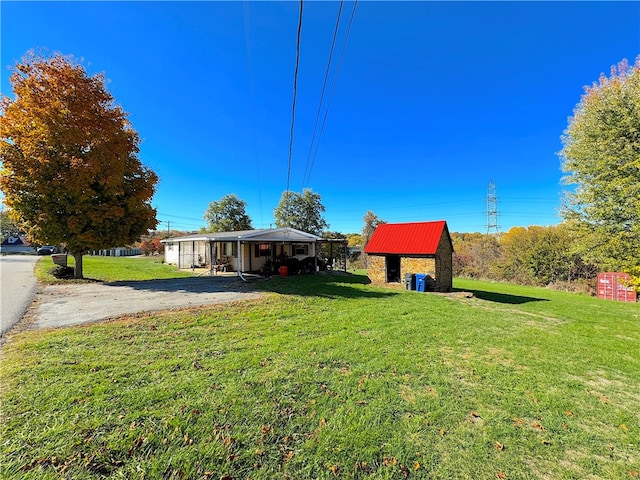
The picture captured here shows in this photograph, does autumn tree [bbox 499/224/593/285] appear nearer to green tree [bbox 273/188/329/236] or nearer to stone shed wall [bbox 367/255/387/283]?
stone shed wall [bbox 367/255/387/283]

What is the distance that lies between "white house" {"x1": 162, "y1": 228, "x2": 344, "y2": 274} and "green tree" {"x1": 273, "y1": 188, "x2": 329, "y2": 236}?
14.7 m

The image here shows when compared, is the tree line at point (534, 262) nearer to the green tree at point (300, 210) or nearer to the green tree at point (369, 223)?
the green tree at point (369, 223)

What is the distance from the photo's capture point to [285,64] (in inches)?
448

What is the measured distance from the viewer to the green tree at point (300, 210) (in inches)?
1467

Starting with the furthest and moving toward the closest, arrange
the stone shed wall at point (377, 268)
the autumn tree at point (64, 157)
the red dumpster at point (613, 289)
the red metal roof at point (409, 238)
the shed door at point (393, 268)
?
the red dumpster at point (613, 289), the shed door at point (393, 268), the stone shed wall at point (377, 268), the red metal roof at point (409, 238), the autumn tree at point (64, 157)

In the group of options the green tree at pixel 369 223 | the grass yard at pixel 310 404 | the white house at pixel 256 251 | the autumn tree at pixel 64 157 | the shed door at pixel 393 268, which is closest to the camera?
the grass yard at pixel 310 404

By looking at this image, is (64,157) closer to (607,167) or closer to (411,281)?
(411,281)

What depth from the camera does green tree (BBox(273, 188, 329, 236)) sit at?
37.2 metres

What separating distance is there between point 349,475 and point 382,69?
48.5 ft

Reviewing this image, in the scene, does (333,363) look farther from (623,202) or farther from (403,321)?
(623,202)

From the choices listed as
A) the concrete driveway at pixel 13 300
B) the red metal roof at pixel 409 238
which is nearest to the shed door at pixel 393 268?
the red metal roof at pixel 409 238

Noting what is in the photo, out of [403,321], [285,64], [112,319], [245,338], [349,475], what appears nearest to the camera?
[349,475]

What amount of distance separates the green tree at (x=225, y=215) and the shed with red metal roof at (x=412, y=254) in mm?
27494

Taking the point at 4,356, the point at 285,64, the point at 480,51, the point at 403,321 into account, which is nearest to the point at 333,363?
the point at 403,321
